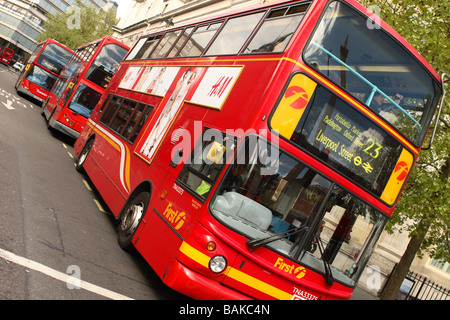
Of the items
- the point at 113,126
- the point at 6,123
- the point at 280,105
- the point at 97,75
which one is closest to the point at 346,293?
the point at 280,105

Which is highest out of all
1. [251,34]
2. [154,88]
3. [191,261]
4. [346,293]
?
[251,34]

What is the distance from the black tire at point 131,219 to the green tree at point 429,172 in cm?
629

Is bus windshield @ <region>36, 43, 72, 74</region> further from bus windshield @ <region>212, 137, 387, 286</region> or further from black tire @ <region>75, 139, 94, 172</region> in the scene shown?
bus windshield @ <region>212, 137, 387, 286</region>

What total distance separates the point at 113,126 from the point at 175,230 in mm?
5427

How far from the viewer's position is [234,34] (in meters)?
6.70

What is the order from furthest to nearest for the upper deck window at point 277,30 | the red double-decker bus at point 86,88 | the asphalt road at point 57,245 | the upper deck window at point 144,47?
the red double-decker bus at point 86,88 → the upper deck window at point 144,47 → the upper deck window at point 277,30 → the asphalt road at point 57,245

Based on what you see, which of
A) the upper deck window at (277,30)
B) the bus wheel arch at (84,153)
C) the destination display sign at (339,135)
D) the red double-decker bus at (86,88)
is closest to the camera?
the destination display sign at (339,135)

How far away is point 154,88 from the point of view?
862 cm

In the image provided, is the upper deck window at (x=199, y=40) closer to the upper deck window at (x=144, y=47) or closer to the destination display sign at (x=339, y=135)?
the upper deck window at (x=144, y=47)

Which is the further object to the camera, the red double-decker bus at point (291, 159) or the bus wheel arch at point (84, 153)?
the bus wheel arch at point (84, 153)

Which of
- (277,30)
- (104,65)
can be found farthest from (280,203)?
(104,65)

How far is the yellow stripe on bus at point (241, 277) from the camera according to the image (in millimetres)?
4754

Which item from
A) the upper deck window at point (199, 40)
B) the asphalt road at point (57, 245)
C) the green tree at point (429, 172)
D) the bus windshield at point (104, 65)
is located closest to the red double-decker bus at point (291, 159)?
the asphalt road at point (57, 245)

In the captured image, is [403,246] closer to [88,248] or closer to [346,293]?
[346,293]
